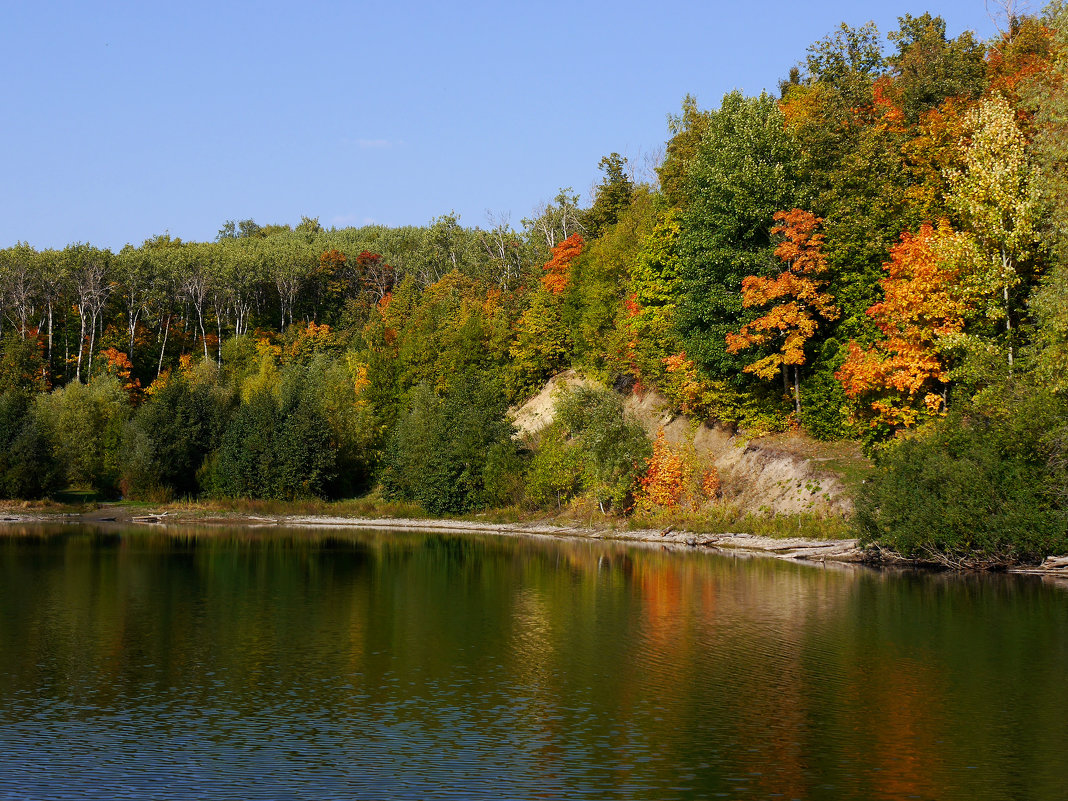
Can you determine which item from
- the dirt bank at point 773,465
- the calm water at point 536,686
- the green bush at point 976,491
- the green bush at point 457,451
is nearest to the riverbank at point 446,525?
the green bush at point 457,451

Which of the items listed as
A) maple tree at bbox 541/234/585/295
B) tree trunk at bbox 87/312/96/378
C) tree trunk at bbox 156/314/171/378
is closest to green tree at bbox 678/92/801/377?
maple tree at bbox 541/234/585/295

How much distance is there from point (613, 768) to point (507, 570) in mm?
36199

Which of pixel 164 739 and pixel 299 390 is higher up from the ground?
pixel 299 390

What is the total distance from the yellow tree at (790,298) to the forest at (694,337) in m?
0.24

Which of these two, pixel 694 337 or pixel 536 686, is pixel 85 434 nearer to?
pixel 694 337

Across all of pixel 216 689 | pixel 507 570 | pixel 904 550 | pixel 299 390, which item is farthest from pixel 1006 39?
pixel 216 689

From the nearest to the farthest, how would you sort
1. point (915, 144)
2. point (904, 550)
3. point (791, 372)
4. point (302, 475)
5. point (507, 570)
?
point (904, 550), point (507, 570), point (915, 144), point (791, 372), point (302, 475)

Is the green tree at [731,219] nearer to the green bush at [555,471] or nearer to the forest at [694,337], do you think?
the forest at [694,337]

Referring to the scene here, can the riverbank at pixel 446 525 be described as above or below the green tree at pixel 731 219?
below

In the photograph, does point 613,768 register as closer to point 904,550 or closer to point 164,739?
point 164,739

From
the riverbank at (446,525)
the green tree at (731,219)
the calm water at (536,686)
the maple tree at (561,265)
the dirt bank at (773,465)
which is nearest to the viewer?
the calm water at (536,686)

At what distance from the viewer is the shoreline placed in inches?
2238

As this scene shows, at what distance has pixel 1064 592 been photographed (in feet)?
146

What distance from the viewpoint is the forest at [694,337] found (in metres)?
53.2
